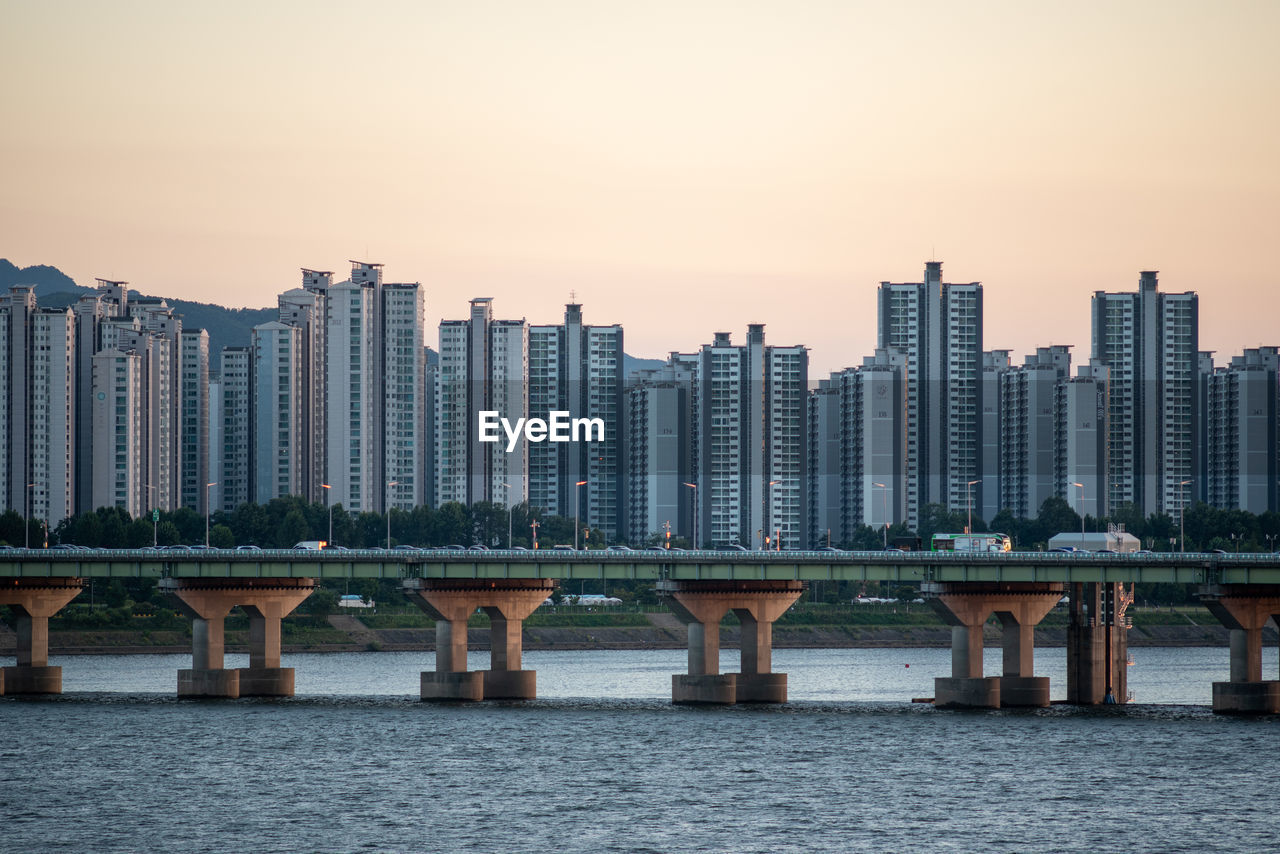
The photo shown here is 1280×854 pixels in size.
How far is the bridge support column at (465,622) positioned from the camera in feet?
424

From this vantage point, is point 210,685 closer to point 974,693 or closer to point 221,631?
point 221,631

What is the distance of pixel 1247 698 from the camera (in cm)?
11700

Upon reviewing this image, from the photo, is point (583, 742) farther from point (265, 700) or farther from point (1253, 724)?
point (1253, 724)

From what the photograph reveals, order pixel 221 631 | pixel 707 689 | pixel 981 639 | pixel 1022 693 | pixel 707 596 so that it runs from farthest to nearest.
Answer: pixel 221 631 → pixel 707 689 → pixel 707 596 → pixel 1022 693 → pixel 981 639

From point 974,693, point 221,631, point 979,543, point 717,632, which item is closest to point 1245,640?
point 974,693

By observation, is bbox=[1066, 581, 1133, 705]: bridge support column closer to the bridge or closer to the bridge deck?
the bridge

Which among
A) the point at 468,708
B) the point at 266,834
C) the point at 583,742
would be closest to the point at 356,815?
the point at 266,834

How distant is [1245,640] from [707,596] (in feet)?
113

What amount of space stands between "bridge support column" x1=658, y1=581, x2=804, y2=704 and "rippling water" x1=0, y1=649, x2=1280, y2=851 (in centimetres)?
306

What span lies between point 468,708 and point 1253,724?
50.5 meters

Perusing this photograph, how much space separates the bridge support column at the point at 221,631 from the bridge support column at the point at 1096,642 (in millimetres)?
53473

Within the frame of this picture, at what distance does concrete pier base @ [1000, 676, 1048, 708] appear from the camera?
399ft

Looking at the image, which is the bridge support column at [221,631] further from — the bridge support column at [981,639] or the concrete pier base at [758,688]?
the bridge support column at [981,639]

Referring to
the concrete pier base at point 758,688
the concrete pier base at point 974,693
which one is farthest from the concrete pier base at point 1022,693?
the concrete pier base at point 758,688
